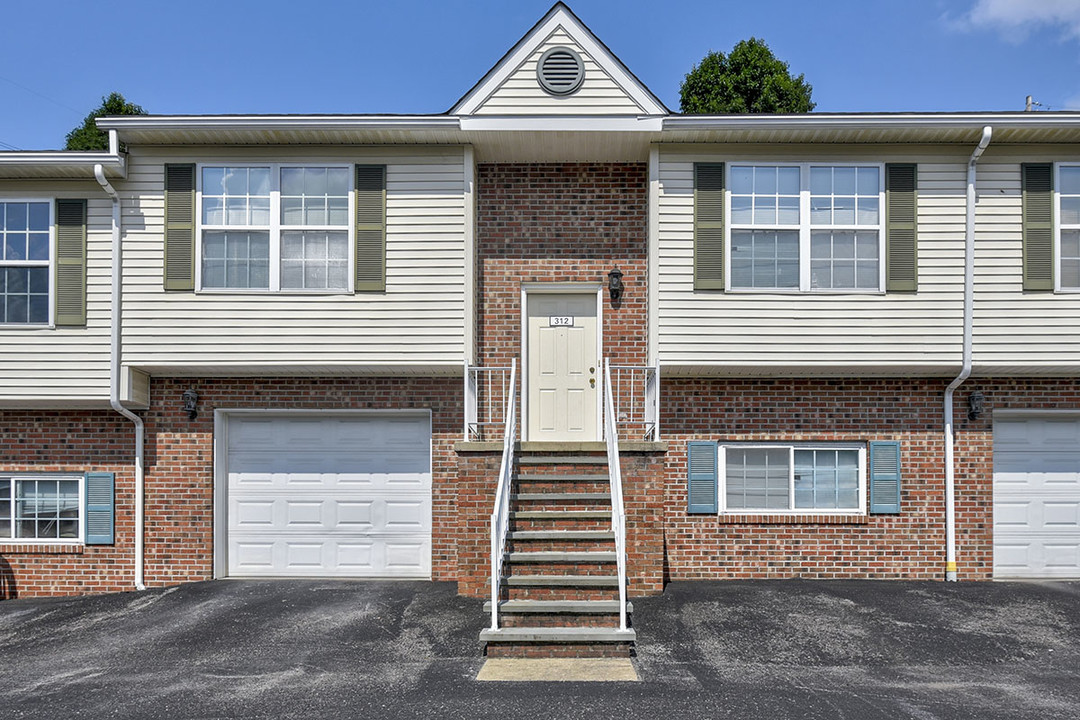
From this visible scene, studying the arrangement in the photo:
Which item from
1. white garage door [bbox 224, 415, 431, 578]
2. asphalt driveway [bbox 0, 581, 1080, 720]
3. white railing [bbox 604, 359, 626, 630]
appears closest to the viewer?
asphalt driveway [bbox 0, 581, 1080, 720]

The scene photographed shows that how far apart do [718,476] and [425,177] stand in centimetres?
483

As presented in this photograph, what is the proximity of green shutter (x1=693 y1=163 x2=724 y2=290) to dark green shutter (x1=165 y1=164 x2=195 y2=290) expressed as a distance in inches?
225

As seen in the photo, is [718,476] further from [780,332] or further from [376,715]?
[376,715]

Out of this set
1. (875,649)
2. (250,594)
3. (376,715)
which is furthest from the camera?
(250,594)

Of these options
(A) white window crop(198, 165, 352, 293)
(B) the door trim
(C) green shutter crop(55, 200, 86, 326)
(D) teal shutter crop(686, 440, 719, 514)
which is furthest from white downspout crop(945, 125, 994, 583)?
(C) green shutter crop(55, 200, 86, 326)

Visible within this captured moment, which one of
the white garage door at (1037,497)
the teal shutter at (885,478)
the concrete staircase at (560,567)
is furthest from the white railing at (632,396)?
the white garage door at (1037,497)

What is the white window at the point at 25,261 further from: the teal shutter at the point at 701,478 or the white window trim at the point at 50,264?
the teal shutter at the point at 701,478

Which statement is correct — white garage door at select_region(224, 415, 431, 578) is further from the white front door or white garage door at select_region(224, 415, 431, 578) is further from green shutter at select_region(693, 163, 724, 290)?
green shutter at select_region(693, 163, 724, 290)

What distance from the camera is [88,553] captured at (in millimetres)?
8859

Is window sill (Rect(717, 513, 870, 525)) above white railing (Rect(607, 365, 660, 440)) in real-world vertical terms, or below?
below

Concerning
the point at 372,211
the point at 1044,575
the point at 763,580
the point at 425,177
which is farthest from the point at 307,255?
the point at 1044,575

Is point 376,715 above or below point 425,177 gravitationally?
below

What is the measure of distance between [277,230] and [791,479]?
6.56 metres

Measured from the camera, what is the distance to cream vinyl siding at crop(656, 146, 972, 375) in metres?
8.34
